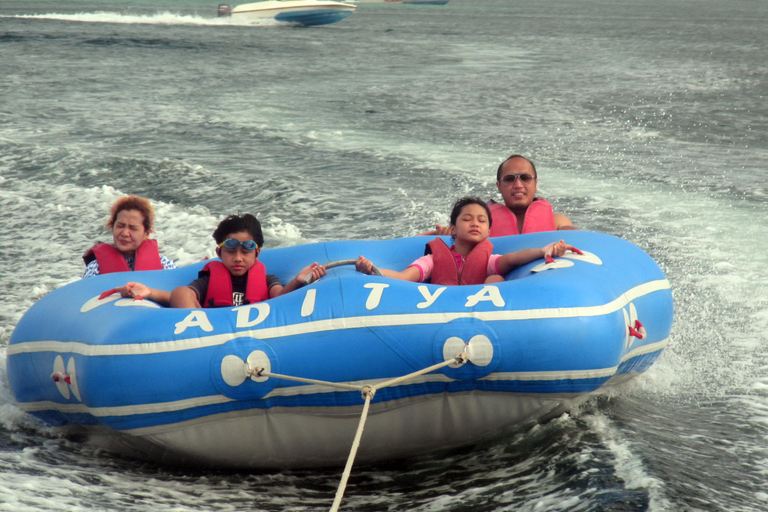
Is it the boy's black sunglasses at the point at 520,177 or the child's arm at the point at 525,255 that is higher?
the boy's black sunglasses at the point at 520,177

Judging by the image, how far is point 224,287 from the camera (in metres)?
3.15

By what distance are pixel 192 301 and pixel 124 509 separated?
86 cm

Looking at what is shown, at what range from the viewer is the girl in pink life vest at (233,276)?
311cm

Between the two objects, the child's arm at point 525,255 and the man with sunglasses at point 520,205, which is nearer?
the child's arm at point 525,255

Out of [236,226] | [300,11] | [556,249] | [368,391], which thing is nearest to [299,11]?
[300,11]

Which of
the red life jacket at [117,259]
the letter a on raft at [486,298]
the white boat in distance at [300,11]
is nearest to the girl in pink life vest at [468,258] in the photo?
A: the letter a on raft at [486,298]

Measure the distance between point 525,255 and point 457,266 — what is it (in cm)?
29

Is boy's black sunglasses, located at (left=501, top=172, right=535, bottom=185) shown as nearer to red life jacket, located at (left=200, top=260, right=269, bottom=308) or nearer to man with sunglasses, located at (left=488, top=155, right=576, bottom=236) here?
man with sunglasses, located at (left=488, top=155, right=576, bottom=236)

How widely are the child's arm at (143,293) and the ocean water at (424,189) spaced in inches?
24.4

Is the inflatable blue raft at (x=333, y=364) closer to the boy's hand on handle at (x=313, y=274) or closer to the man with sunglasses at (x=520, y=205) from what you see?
the boy's hand on handle at (x=313, y=274)

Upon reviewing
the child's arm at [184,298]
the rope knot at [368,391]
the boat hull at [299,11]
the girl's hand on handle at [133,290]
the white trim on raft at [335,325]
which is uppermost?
the boat hull at [299,11]

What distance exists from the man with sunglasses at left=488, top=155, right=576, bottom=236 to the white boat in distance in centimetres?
2797

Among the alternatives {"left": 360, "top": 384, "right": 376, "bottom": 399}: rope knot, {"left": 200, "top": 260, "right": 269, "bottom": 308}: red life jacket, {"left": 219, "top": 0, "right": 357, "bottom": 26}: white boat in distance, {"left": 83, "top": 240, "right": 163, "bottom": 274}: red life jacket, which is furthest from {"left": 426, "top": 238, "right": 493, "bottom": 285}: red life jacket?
{"left": 219, "top": 0, "right": 357, "bottom": 26}: white boat in distance

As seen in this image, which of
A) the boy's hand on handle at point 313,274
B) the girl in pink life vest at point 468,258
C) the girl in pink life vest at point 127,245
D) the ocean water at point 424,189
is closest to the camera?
the ocean water at point 424,189
